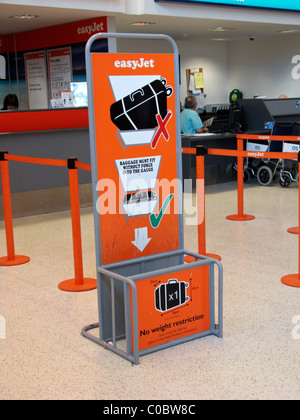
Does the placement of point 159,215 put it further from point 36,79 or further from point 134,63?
point 36,79

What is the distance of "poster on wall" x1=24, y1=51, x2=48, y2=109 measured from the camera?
31.4 feet

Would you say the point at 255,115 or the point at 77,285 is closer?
the point at 77,285

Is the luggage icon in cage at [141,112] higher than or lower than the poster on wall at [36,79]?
lower

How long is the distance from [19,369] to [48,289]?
1339 millimetres

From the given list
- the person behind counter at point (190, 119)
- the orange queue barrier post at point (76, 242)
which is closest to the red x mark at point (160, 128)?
the orange queue barrier post at point (76, 242)

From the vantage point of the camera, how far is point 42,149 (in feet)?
22.3

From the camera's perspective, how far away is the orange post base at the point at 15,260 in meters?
5.02

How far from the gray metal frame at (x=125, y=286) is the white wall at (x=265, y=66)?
34.3ft

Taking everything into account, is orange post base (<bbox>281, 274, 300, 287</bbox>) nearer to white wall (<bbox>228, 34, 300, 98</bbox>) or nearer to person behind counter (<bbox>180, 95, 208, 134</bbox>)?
person behind counter (<bbox>180, 95, 208, 134</bbox>)

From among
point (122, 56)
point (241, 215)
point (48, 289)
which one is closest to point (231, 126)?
point (241, 215)

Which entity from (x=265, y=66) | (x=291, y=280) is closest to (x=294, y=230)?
(x=291, y=280)

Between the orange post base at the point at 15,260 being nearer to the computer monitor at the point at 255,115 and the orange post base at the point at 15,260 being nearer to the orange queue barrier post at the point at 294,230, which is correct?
the orange queue barrier post at the point at 294,230

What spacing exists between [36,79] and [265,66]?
20.0ft

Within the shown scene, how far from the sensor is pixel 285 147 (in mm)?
7598
